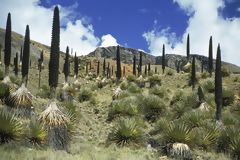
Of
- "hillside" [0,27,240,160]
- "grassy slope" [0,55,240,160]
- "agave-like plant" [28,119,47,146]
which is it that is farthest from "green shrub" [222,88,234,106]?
"agave-like plant" [28,119,47,146]

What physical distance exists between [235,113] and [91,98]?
14973 mm

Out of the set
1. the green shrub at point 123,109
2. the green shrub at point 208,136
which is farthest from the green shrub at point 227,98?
the green shrub at point 208,136

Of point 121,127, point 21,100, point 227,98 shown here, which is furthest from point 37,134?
point 227,98

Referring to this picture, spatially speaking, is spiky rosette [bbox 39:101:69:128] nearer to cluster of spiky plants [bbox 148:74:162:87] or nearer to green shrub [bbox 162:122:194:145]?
green shrub [bbox 162:122:194:145]

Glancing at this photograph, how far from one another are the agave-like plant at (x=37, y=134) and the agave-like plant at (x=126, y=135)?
5310 mm

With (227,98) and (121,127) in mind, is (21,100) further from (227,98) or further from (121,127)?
(227,98)

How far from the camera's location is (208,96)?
124ft

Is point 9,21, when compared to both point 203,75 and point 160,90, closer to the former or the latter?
point 160,90

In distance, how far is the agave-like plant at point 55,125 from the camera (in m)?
20.5

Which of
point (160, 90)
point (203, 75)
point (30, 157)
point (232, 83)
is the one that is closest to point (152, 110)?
point (160, 90)

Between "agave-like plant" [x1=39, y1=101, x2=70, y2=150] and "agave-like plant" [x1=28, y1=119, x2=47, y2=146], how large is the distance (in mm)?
245

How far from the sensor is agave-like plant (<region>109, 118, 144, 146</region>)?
25.0 metres

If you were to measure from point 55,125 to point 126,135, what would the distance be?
17.9ft

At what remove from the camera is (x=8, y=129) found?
1900 cm
